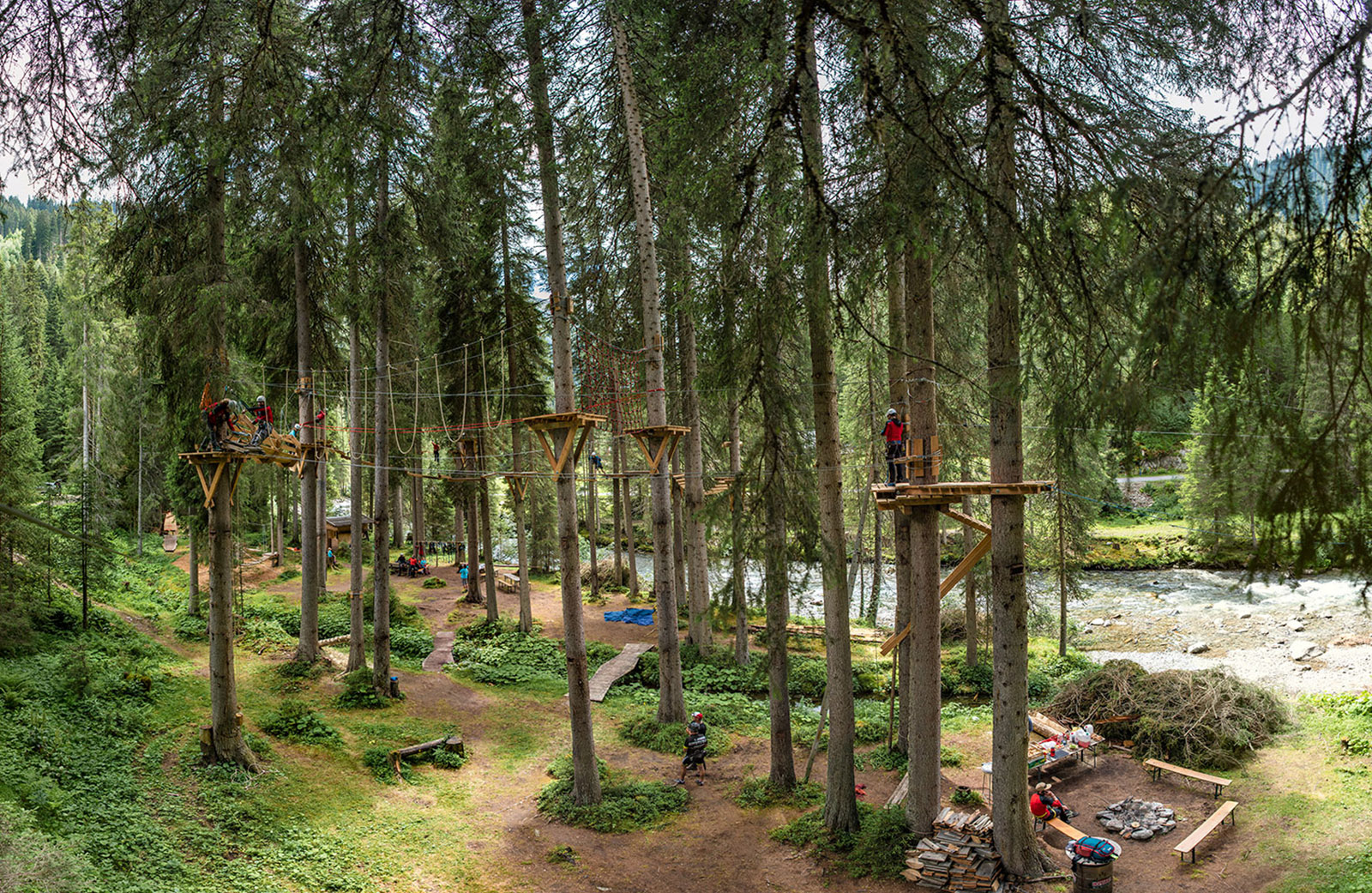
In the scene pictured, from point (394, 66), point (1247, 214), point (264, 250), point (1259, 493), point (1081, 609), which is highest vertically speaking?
point (264, 250)

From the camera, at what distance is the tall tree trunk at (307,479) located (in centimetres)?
1532

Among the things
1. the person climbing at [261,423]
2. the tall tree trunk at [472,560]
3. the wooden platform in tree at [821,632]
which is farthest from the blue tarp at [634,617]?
the person climbing at [261,423]

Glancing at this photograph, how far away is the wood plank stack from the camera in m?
8.25

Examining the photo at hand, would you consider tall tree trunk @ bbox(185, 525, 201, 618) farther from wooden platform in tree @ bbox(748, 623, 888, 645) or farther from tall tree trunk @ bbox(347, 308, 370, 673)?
wooden platform in tree @ bbox(748, 623, 888, 645)

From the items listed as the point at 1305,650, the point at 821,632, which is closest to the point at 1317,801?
the point at 1305,650

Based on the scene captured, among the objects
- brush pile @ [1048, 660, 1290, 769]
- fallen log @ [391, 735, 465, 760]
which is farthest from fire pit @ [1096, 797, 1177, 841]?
Result: fallen log @ [391, 735, 465, 760]

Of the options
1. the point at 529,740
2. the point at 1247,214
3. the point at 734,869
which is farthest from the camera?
the point at 529,740

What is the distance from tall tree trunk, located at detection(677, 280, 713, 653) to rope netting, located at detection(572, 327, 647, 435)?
1135mm

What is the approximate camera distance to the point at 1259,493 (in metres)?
3.29

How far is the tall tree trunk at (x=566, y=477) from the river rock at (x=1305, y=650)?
17.5 meters

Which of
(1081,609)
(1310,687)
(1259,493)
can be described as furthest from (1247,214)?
(1081,609)

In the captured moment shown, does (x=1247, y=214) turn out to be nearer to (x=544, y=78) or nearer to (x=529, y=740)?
(x=544, y=78)

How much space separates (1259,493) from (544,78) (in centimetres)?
986

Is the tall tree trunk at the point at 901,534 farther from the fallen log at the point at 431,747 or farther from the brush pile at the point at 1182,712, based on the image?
the fallen log at the point at 431,747
